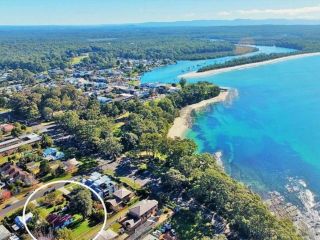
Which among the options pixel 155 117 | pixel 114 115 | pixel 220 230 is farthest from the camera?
pixel 114 115

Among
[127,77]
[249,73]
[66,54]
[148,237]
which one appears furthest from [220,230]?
[66,54]

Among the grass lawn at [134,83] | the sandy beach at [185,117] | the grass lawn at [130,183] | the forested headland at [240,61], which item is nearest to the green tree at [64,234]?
the grass lawn at [130,183]

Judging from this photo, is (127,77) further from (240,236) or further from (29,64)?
(240,236)

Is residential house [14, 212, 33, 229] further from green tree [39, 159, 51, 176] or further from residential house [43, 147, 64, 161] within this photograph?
residential house [43, 147, 64, 161]

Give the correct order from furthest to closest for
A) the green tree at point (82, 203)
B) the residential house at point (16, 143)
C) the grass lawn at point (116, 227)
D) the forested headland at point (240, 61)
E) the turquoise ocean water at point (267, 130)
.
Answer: the forested headland at point (240, 61)
the residential house at point (16, 143)
the turquoise ocean water at point (267, 130)
the green tree at point (82, 203)
the grass lawn at point (116, 227)

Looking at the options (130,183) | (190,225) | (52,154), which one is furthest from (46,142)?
(190,225)

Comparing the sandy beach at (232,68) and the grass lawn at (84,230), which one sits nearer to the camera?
the grass lawn at (84,230)

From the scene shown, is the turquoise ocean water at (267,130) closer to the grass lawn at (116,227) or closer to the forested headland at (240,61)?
the forested headland at (240,61)

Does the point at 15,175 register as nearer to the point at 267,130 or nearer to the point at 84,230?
the point at 84,230
